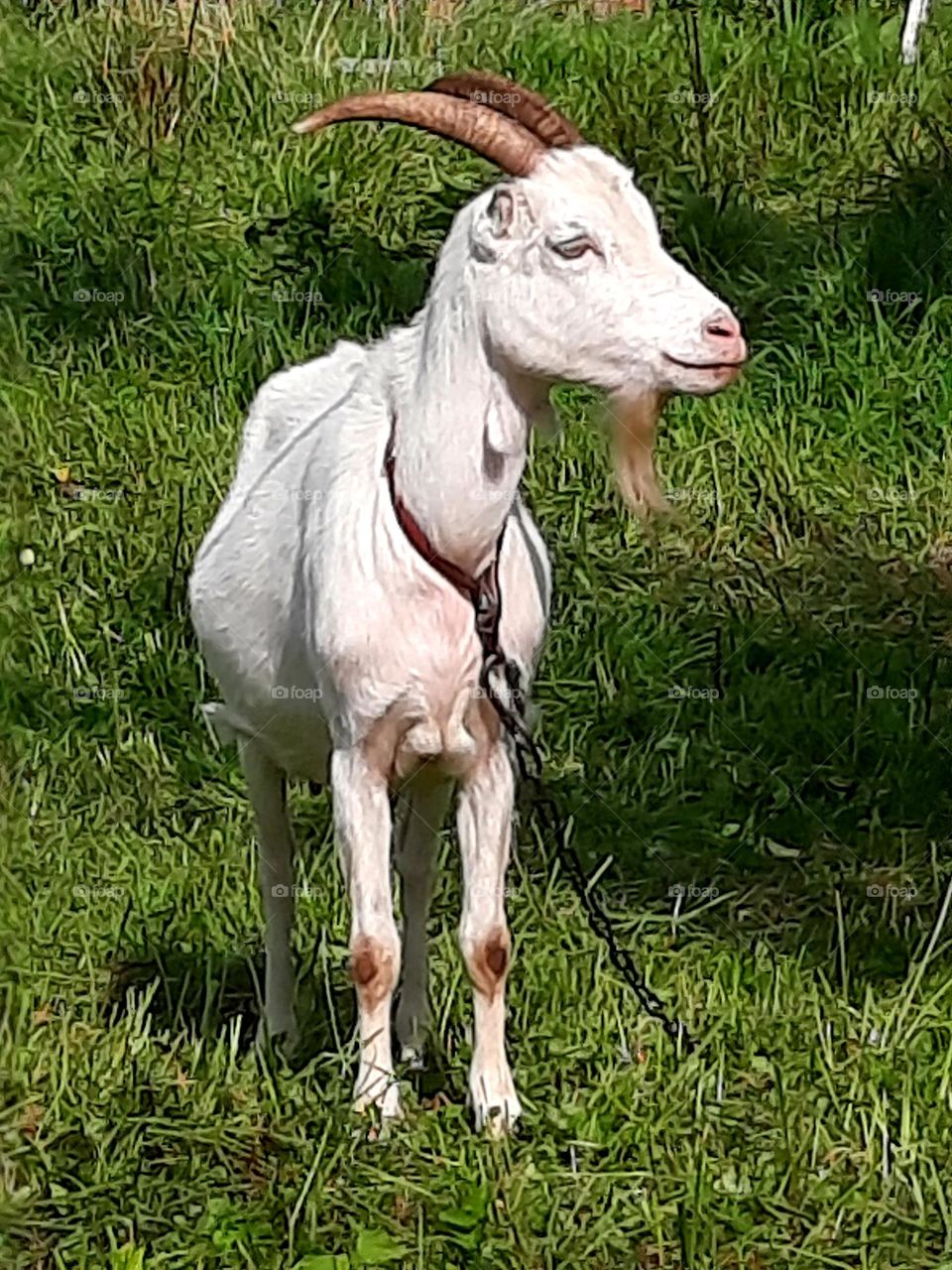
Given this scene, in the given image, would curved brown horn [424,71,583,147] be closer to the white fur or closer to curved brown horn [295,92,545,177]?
curved brown horn [295,92,545,177]

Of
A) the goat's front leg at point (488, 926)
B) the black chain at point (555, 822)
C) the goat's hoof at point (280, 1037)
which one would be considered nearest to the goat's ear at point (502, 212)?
the black chain at point (555, 822)

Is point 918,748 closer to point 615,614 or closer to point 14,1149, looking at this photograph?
point 615,614

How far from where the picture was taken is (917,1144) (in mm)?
4098

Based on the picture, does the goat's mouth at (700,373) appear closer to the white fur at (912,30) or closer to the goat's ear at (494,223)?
the goat's ear at (494,223)

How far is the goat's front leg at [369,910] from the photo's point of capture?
12.7 feet

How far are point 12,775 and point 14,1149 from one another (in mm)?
1657

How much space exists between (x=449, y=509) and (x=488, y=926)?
0.66 metres

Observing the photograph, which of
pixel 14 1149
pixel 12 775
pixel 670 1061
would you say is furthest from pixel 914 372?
pixel 14 1149

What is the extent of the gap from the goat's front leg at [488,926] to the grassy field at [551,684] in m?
0.07

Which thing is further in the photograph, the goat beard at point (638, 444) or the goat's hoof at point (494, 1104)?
the goat's hoof at point (494, 1104)

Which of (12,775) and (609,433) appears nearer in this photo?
(609,433)

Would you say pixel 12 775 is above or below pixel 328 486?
below

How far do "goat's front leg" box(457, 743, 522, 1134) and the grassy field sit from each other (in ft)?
0.22

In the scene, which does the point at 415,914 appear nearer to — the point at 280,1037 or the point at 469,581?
the point at 280,1037
